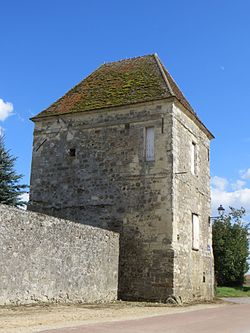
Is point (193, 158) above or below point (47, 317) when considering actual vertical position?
above

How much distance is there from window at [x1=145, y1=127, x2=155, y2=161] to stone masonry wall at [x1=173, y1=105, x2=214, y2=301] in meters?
0.79

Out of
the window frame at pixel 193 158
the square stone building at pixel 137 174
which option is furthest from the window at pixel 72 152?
the window frame at pixel 193 158

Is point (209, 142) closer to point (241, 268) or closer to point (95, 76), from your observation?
point (95, 76)

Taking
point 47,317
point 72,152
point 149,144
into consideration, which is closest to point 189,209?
point 149,144

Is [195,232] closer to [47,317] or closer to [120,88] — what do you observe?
[120,88]

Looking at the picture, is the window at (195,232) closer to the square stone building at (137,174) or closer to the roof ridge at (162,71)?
the square stone building at (137,174)

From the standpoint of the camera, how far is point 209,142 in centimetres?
2066

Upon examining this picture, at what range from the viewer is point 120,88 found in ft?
59.7

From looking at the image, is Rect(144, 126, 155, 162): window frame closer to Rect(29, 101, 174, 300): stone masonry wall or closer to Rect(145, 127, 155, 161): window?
Rect(145, 127, 155, 161): window

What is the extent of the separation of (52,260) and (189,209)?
6771mm

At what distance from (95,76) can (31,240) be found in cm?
1060

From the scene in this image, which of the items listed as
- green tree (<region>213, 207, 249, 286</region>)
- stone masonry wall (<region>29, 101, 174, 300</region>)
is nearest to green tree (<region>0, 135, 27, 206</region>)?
stone masonry wall (<region>29, 101, 174, 300</region>)

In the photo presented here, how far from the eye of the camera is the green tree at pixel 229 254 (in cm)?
2973

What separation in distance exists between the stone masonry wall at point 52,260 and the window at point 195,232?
371 centimetres
